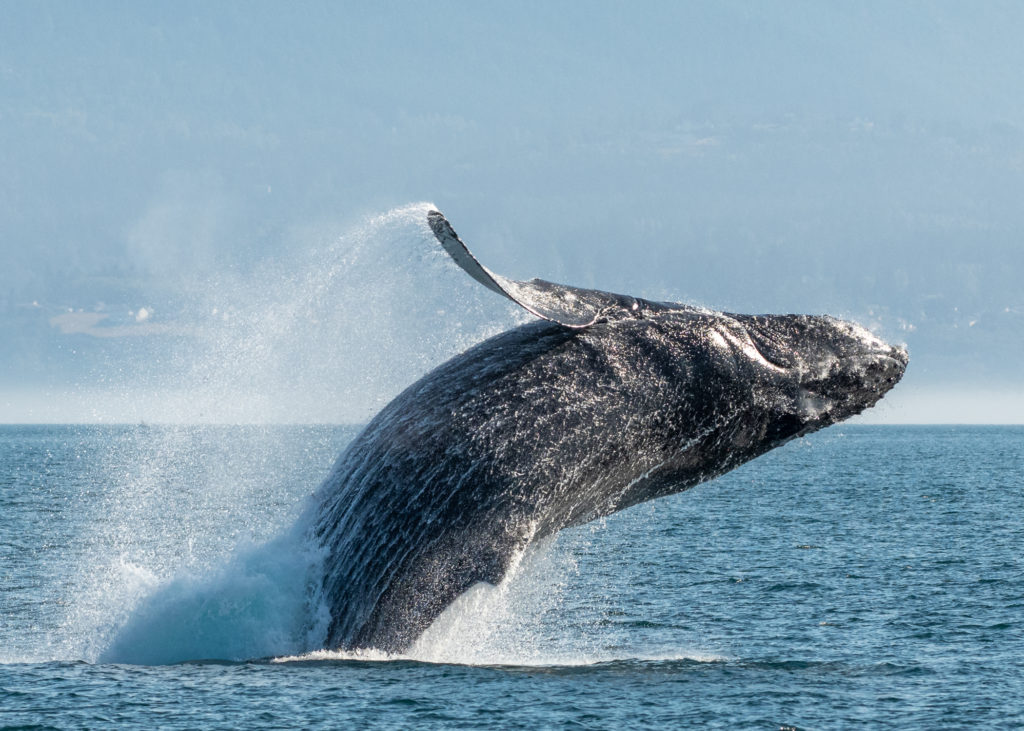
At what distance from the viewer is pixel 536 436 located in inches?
433

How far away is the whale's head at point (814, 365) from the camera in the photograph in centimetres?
1188

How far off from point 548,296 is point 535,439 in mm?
1325

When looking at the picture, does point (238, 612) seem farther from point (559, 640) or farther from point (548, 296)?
point (559, 640)

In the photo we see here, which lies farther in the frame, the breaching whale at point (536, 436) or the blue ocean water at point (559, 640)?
the blue ocean water at point (559, 640)

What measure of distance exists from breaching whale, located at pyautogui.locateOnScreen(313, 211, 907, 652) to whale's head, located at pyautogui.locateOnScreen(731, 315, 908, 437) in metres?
0.02

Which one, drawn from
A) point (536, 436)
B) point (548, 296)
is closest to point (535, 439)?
point (536, 436)

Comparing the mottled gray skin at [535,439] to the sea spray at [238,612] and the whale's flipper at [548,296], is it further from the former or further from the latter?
the sea spray at [238,612]

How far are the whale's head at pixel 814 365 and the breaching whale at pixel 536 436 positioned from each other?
0.02 meters

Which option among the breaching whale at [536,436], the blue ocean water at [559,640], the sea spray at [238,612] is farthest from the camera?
the blue ocean water at [559,640]

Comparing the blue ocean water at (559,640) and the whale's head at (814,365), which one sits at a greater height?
the whale's head at (814,365)

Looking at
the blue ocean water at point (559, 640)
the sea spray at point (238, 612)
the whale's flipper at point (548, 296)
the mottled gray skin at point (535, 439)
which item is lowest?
the blue ocean water at point (559, 640)

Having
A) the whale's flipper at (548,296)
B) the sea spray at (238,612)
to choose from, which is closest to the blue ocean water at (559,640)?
the sea spray at (238,612)

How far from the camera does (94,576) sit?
26.5 m

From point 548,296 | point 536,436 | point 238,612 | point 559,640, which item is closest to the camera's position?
point 548,296
